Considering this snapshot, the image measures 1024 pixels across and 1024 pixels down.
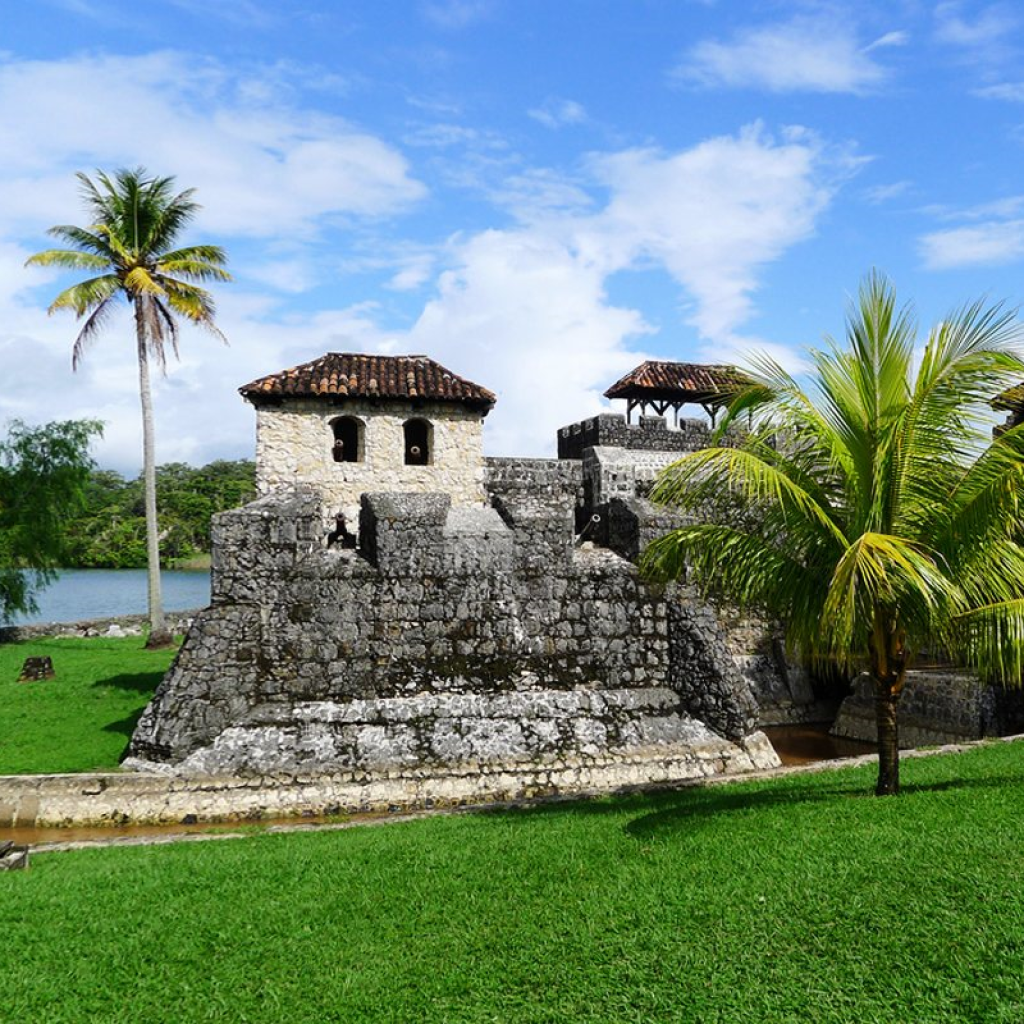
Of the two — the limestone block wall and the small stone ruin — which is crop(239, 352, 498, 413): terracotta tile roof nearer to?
the limestone block wall

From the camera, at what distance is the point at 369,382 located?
14.6 meters

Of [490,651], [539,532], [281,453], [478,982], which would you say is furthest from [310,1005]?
[281,453]

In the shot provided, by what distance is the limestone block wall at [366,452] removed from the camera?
14.1 meters

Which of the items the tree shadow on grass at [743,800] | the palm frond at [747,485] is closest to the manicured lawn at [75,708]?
the tree shadow on grass at [743,800]

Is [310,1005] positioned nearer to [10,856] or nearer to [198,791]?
[10,856]

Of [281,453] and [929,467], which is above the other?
[281,453]

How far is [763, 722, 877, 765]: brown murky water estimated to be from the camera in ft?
41.7

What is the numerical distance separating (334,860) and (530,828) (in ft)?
5.00

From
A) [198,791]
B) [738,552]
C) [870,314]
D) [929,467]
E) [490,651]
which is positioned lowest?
[198,791]

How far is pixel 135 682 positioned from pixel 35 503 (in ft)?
35.6

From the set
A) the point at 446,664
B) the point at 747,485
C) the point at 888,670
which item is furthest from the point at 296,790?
the point at 888,670

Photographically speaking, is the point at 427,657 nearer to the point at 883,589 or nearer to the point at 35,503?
the point at 883,589

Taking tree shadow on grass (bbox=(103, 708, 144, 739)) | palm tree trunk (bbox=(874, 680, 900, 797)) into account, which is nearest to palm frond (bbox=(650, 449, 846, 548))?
palm tree trunk (bbox=(874, 680, 900, 797))

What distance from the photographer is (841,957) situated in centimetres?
358
